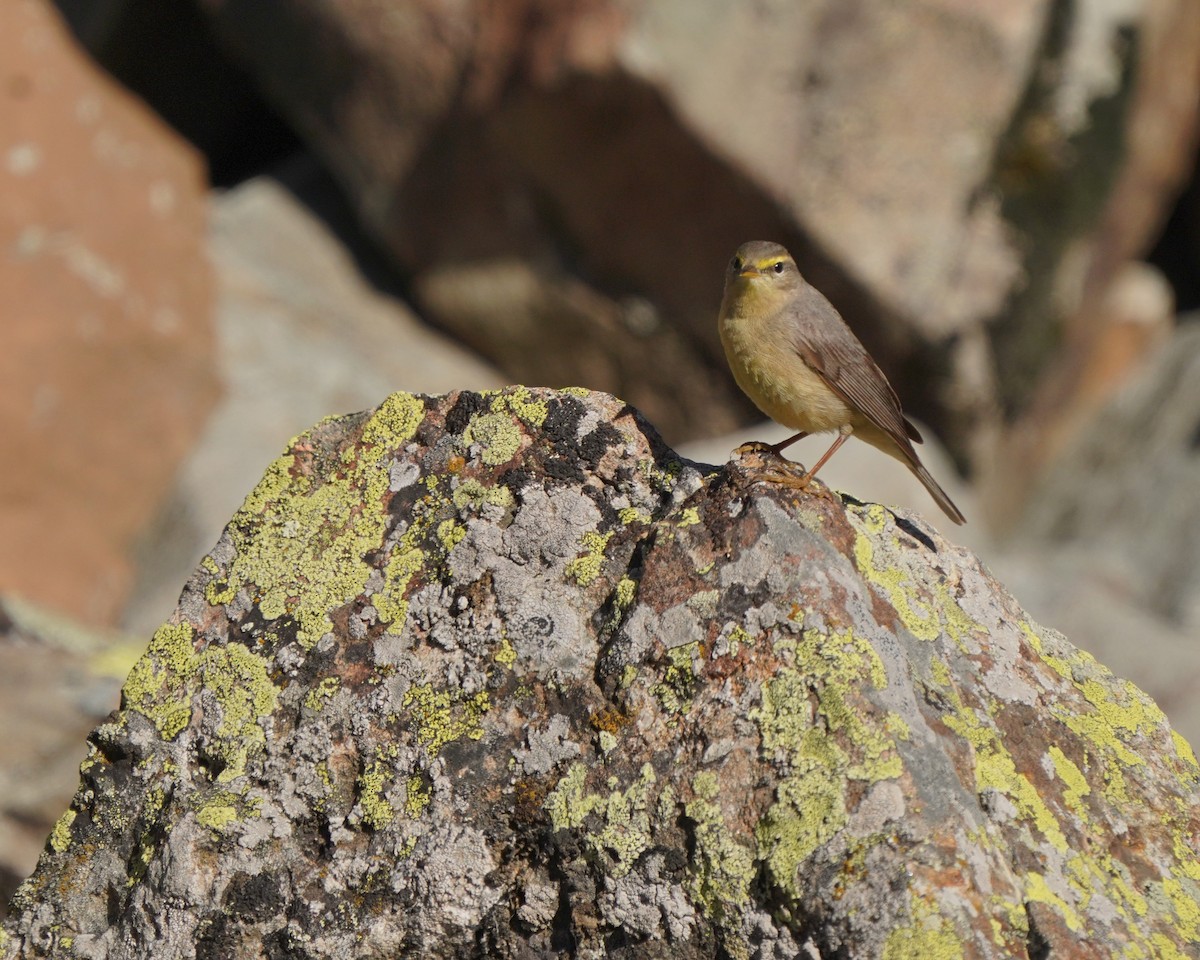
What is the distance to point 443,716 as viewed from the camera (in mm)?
4461

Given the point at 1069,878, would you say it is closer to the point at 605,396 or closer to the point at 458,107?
the point at 605,396

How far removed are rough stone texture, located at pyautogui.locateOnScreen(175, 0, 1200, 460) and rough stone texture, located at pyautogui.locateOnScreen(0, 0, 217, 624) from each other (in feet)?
6.50

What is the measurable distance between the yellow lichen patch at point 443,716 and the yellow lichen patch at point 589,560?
53cm

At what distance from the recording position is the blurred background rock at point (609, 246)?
12797mm

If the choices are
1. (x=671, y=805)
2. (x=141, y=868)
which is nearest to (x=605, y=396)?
(x=671, y=805)

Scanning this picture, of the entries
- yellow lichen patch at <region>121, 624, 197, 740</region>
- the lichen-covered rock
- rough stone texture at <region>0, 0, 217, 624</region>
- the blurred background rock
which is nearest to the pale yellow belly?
the lichen-covered rock

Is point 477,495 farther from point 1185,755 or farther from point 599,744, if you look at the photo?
point 1185,755

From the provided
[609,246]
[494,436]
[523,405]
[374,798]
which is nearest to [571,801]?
[374,798]

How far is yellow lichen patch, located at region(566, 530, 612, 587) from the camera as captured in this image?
15.2 feet

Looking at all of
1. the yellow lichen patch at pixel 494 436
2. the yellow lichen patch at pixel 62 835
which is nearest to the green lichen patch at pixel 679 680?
the yellow lichen patch at pixel 494 436

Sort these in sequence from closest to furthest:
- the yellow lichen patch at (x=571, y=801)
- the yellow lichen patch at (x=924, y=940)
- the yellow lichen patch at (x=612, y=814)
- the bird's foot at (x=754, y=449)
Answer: the yellow lichen patch at (x=924, y=940)
the yellow lichen patch at (x=612, y=814)
the yellow lichen patch at (x=571, y=801)
the bird's foot at (x=754, y=449)

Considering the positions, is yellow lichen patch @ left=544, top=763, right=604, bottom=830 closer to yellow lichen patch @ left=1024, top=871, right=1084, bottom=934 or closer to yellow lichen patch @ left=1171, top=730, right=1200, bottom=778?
yellow lichen patch @ left=1024, top=871, right=1084, bottom=934

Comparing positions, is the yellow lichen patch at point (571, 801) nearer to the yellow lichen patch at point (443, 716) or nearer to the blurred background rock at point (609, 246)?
the yellow lichen patch at point (443, 716)

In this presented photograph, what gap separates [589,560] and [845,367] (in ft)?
8.12
